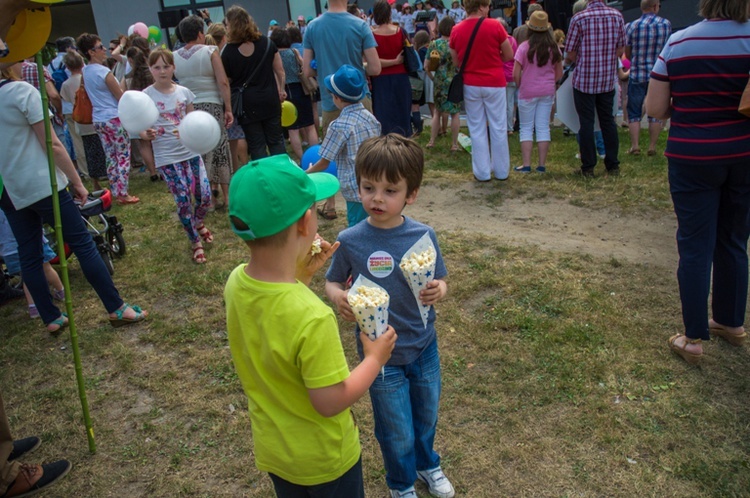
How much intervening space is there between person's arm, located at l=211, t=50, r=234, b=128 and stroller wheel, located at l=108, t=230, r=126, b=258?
1.62m

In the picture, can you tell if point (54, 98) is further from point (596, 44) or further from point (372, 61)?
point (596, 44)

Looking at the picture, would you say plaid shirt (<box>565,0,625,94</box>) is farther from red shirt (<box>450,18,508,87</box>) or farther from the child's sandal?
the child's sandal

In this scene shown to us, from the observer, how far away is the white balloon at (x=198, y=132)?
4.96 meters

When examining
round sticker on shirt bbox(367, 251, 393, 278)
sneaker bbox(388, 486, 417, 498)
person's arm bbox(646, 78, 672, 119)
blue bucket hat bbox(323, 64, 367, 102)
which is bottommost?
sneaker bbox(388, 486, 417, 498)

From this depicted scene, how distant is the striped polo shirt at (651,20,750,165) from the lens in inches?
120

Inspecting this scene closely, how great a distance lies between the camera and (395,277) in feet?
7.67

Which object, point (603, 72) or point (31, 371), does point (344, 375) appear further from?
point (603, 72)

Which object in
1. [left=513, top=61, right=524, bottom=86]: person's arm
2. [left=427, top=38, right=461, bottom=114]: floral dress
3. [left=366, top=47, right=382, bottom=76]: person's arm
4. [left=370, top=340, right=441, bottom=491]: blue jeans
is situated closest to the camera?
[left=370, top=340, right=441, bottom=491]: blue jeans

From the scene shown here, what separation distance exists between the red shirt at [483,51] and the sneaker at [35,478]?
5.67 meters

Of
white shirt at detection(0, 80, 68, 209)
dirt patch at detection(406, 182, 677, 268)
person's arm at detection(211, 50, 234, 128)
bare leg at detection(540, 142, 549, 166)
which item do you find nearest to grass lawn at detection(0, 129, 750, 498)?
dirt patch at detection(406, 182, 677, 268)

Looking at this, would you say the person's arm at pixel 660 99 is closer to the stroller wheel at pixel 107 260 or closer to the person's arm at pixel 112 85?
the stroller wheel at pixel 107 260

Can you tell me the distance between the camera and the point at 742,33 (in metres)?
3.03

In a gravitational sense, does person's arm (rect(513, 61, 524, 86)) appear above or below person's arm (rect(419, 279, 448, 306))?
above

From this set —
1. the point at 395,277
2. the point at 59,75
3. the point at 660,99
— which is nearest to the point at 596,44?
the point at 660,99
